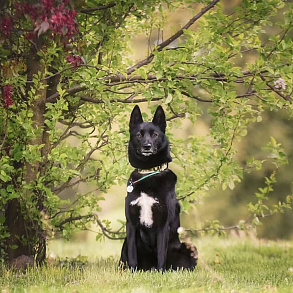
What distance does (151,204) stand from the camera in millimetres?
5535

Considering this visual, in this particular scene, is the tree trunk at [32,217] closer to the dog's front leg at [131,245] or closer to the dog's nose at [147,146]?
the dog's front leg at [131,245]

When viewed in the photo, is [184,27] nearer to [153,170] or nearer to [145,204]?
[153,170]

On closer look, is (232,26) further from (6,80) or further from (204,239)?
(204,239)

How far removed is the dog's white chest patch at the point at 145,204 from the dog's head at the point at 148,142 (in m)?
0.38

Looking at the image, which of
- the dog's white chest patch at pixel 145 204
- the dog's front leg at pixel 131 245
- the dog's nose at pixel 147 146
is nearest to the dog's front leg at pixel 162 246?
the dog's white chest patch at pixel 145 204

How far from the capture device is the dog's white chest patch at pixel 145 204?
5.54 m

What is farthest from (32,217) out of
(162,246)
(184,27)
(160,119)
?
(184,27)

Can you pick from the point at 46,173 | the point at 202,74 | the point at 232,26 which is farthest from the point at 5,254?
the point at 232,26

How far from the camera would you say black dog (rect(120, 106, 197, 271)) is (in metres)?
5.55

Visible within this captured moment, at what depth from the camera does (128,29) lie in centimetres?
812

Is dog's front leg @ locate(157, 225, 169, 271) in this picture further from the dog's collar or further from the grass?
the dog's collar

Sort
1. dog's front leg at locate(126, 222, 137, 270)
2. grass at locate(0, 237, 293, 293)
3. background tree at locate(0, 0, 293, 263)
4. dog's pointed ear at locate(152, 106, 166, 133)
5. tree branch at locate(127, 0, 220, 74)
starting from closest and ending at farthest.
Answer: grass at locate(0, 237, 293, 293) → background tree at locate(0, 0, 293, 263) → dog's front leg at locate(126, 222, 137, 270) → dog's pointed ear at locate(152, 106, 166, 133) → tree branch at locate(127, 0, 220, 74)

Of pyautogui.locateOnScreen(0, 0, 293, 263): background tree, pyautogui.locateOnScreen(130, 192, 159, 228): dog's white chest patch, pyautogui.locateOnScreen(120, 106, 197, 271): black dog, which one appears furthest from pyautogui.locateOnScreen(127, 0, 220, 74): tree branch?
pyautogui.locateOnScreen(130, 192, 159, 228): dog's white chest patch

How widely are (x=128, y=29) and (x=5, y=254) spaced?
3775mm
